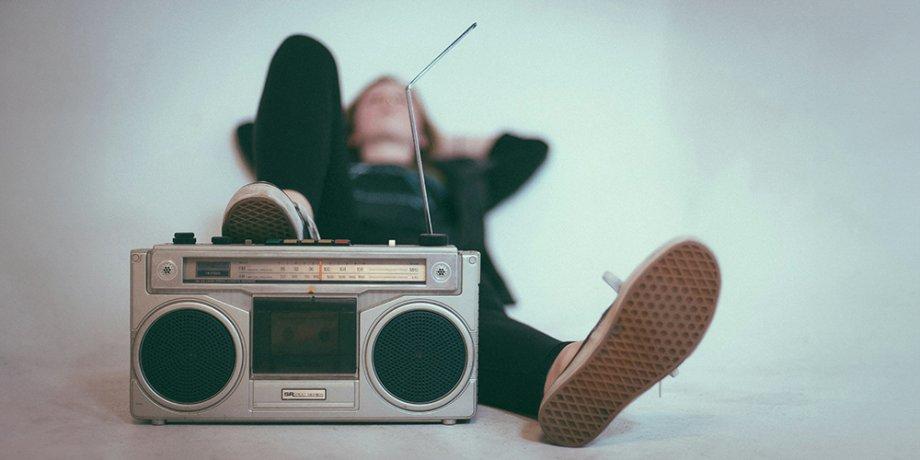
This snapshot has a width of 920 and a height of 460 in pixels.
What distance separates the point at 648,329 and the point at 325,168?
60 centimetres

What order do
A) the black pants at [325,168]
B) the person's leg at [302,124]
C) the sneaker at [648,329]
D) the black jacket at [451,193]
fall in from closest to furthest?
the sneaker at [648,329] → the black pants at [325,168] → the person's leg at [302,124] → the black jacket at [451,193]

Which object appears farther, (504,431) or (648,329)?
(504,431)

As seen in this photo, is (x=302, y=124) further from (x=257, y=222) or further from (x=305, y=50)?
(x=257, y=222)

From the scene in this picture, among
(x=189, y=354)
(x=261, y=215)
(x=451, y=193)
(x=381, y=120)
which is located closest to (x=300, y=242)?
(x=261, y=215)

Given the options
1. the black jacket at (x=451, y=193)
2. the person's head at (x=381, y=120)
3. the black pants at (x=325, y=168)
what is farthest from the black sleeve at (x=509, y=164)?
the black pants at (x=325, y=168)

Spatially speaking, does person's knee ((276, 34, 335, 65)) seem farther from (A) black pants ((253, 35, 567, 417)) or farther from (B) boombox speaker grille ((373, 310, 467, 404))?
(B) boombox speaker grille ((373, 310, 467, 404))

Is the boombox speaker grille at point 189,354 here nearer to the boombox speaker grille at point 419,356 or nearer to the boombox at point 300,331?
the boombox at point 300,331

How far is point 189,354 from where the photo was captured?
1123mm

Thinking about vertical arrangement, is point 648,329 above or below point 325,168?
below

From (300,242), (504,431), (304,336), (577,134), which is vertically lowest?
(504,431)

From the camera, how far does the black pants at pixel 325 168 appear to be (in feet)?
4.03

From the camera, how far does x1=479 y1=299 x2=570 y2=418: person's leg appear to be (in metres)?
1.20

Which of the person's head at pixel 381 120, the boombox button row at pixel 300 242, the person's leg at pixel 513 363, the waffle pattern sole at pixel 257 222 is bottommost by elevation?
the person's leg at pixel 513 363

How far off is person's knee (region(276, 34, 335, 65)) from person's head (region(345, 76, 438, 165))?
51 cm
